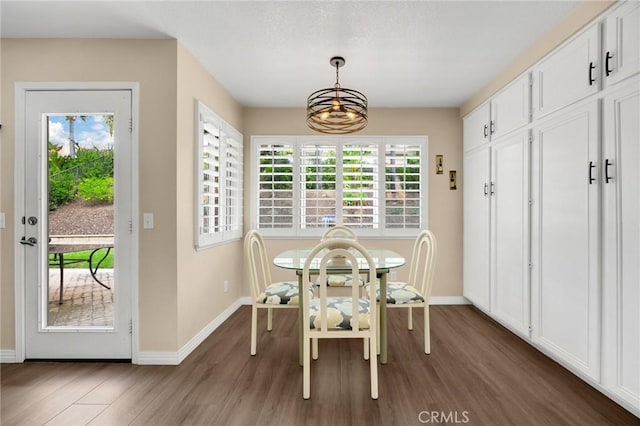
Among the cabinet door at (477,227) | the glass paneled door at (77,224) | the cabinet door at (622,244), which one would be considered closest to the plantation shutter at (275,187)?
the glass paneled door at (77,224)

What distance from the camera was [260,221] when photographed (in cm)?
415

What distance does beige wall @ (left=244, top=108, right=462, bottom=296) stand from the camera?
13.4 feet

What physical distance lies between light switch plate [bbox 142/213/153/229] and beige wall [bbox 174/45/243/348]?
201mm

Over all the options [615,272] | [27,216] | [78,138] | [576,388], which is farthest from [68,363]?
[615,272]

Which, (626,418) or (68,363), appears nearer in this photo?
(626,418)

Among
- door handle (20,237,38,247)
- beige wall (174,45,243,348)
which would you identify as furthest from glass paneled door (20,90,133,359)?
beige wall (174,45,243,348)

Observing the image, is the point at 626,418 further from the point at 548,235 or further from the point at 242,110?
the point at 242,110

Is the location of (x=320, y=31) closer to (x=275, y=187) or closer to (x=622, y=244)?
(x=275, y=187)

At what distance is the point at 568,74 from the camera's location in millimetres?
2248

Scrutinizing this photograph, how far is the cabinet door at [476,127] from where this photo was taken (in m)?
3.46

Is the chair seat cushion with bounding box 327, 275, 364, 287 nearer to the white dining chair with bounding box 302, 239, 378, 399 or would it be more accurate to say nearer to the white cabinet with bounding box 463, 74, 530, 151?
the white dining chair with bounding box 302, 239, 378, 399

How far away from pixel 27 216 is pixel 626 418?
426 centimetres

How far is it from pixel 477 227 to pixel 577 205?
153 cm

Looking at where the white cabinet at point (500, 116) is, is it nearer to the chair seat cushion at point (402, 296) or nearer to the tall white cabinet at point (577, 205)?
the tall white cabinet at point (577, 205)
